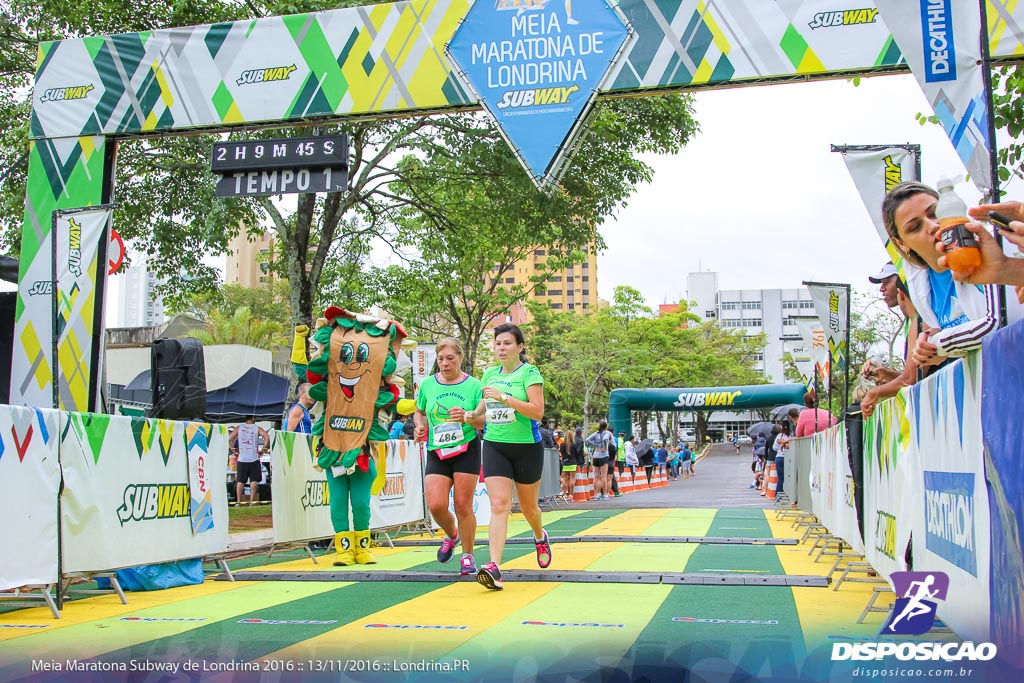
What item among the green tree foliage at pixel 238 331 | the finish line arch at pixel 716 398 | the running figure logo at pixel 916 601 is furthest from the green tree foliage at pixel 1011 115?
the green tree foliage at pixel 238 331

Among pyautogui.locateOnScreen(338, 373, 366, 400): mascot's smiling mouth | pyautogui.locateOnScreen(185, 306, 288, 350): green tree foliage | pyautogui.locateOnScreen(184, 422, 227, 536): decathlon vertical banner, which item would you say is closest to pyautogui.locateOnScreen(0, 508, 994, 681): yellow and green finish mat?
pyautogui.locateOnScreen(184, 422, 227, 536): decathlon vertical banner

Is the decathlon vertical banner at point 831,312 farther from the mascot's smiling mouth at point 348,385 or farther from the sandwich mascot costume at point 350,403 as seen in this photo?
the mascot's smiling mouth at point 348,385

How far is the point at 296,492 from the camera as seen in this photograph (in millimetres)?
9297

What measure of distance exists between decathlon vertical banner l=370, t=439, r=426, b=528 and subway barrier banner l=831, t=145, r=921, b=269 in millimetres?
5696

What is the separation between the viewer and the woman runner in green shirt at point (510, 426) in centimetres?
691

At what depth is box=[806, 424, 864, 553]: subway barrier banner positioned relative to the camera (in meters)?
7.53

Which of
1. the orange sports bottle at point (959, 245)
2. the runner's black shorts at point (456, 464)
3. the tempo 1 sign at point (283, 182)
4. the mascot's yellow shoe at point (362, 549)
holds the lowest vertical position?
the mascot's yellow shoe at point (362, 549)

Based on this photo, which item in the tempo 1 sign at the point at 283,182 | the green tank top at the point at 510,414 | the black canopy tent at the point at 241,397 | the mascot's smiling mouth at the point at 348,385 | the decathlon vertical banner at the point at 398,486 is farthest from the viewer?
the black canopy tent at the point at 241,397

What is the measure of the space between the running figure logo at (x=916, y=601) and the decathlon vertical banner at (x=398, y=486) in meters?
7.40

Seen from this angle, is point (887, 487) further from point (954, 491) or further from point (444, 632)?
point (444, 632)

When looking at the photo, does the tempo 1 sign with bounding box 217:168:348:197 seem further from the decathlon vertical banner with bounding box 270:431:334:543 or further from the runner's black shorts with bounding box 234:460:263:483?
the runner's black shorts with bounding box 234:460:263:483

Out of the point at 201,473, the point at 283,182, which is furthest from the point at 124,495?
the point at 283,182

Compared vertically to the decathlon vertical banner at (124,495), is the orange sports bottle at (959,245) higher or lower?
higher

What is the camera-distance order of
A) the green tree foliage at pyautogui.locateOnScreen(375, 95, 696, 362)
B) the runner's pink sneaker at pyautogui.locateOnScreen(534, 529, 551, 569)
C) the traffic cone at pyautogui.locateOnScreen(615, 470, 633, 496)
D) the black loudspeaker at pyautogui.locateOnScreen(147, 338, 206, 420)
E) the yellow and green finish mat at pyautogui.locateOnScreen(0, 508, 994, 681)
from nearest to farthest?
the yellow and green finish mat at pyautogui.locateOnScreen(0, 508, 994, 681)
the runner's pink sneaker at pyautogui.locateOnScreen(534, 529, 551, 569)
the black loudspeaker at pyautogui.locateOnScreen(147, 338, 206, 420)
the green tree foliage at pyautogui.locateOnScreen(375, 95, 696, 362)
the traffic cone at pyautogui.locateOnScreen(615, 470, 633, 496)
